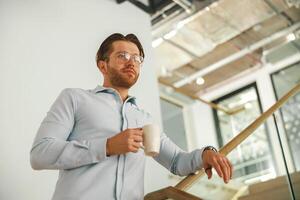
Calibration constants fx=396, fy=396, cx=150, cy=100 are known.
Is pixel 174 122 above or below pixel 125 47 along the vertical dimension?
above

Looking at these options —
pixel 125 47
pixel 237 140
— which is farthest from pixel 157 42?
pixel 125 47

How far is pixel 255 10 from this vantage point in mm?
5039

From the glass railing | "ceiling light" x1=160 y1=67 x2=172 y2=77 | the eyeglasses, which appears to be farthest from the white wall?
"ceiling light" x1=160 y1=67 x2=172 y2=77

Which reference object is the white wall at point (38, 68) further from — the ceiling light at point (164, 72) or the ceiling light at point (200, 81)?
the ceiling light at point (200, 81)

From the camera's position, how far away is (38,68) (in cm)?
270

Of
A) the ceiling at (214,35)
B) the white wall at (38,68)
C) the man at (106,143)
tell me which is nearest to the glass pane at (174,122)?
the ceiling at (214,35)

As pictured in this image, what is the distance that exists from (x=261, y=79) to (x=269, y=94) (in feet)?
1.21

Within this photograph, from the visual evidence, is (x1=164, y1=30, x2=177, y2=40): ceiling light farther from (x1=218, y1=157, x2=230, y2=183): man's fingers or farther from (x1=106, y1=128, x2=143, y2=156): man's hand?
(x1=106, y1=128, x2=143, y2=156): man's hand

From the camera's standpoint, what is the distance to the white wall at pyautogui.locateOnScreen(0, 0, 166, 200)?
2.33m

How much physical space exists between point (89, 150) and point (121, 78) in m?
0.37

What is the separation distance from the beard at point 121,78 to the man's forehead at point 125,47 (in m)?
0.08

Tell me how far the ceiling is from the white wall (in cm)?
88

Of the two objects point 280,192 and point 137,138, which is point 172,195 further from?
point 280,192

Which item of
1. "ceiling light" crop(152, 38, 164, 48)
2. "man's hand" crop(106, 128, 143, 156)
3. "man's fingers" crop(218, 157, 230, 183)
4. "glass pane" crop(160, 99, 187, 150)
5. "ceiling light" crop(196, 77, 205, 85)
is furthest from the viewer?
"ceiling light" crop(196, 77, 205, 85)
